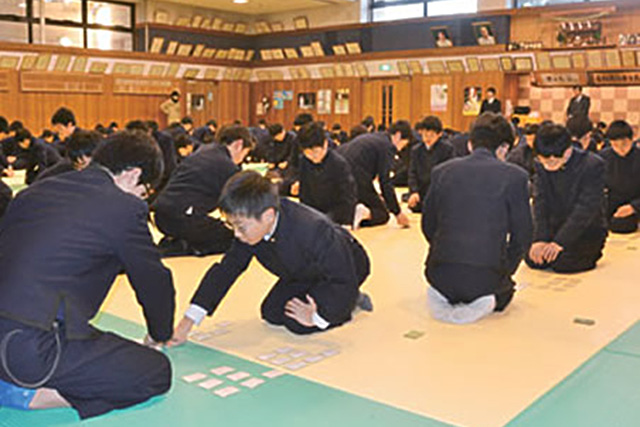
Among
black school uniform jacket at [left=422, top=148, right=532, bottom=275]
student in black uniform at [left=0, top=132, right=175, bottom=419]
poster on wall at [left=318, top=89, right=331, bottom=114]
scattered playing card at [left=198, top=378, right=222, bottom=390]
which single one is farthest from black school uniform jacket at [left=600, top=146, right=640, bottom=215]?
poster on wall at [left=318, top=89, right=331, bottom=114]

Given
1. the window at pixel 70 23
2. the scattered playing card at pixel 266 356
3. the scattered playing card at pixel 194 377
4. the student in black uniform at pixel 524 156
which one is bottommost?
the scattered playing card at pixel 266 356

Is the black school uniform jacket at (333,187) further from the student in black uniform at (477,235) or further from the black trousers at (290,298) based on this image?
the black trousers at (290,298)

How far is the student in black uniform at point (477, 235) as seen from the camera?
3.94 metres

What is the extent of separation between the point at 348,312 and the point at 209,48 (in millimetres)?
18294

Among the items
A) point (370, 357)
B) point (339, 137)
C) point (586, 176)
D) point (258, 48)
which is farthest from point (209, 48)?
point (370, 357)

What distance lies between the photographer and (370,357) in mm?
3395

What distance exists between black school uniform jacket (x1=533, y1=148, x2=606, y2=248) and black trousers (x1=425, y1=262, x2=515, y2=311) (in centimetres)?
128

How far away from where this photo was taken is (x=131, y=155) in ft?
8.71

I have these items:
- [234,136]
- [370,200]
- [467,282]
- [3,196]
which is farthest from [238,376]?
[370,200]

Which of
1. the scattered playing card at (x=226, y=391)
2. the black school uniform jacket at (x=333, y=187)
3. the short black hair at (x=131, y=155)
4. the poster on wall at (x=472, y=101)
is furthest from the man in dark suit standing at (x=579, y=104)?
the short black hair at (x=131, y=155)

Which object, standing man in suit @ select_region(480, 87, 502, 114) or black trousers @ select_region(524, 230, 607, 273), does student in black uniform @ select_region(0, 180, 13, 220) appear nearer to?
black trousers @ select_region(524, 230, 607, 273)

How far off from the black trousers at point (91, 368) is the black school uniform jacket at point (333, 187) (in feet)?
12.8

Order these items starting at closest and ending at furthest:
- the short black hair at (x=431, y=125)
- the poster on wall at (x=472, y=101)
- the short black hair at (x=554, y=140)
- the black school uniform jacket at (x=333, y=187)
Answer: the short black hair at (x=554, y=140), the black school uniform jacket at (x=333, y=187), the short black hair at (x=431, y=125), the poster on wall at (x=472, y=101)

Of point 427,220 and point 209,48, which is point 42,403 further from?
point 209,48
